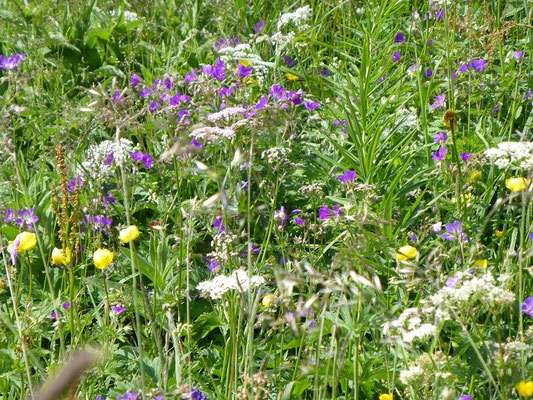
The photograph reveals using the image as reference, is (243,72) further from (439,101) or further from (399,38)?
(399,38)

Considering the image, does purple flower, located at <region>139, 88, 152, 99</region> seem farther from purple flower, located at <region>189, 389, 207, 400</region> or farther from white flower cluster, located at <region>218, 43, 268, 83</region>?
purple flower, located at <region>189, 389, 207, 400</region>

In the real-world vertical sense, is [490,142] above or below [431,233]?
above

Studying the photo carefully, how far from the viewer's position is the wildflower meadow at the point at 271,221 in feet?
4.57

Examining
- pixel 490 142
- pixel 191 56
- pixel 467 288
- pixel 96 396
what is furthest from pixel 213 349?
pixel 191 56

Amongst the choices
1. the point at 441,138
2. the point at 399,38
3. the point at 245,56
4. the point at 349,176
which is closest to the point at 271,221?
the point at 349,176

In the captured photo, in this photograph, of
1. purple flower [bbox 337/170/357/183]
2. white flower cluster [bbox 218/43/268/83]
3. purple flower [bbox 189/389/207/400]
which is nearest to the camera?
purple flower [bbox 189/389/207/400]

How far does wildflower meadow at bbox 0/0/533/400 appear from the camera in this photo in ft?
4.57

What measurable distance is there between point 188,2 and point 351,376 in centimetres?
280

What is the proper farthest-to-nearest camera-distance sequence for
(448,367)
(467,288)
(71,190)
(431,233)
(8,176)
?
(8,176), (71,190), (431,233), (448,367), (467,288)

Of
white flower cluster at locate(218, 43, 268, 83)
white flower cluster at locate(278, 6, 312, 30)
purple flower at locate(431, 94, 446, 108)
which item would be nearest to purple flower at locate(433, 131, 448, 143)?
purple flower at locate(431, 94, 446, 108)

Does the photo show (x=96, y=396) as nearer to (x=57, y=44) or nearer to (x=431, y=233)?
(x=431, y=233)

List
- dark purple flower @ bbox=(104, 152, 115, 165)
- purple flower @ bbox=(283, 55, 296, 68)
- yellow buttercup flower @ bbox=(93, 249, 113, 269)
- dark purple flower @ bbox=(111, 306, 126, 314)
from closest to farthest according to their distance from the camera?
yellow buttercup flower @ bbox=(93, 249, 113, 269), dark purple flower @ bbox=(111, 306, 126, 314), dark purple flower @ bbox=(104, 152, 115, 165), purple flower @ bbox=(283, 55, 296, 68)

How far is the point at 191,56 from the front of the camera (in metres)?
3.55

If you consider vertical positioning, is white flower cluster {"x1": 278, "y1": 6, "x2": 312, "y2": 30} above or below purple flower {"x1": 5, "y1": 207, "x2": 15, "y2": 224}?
above
